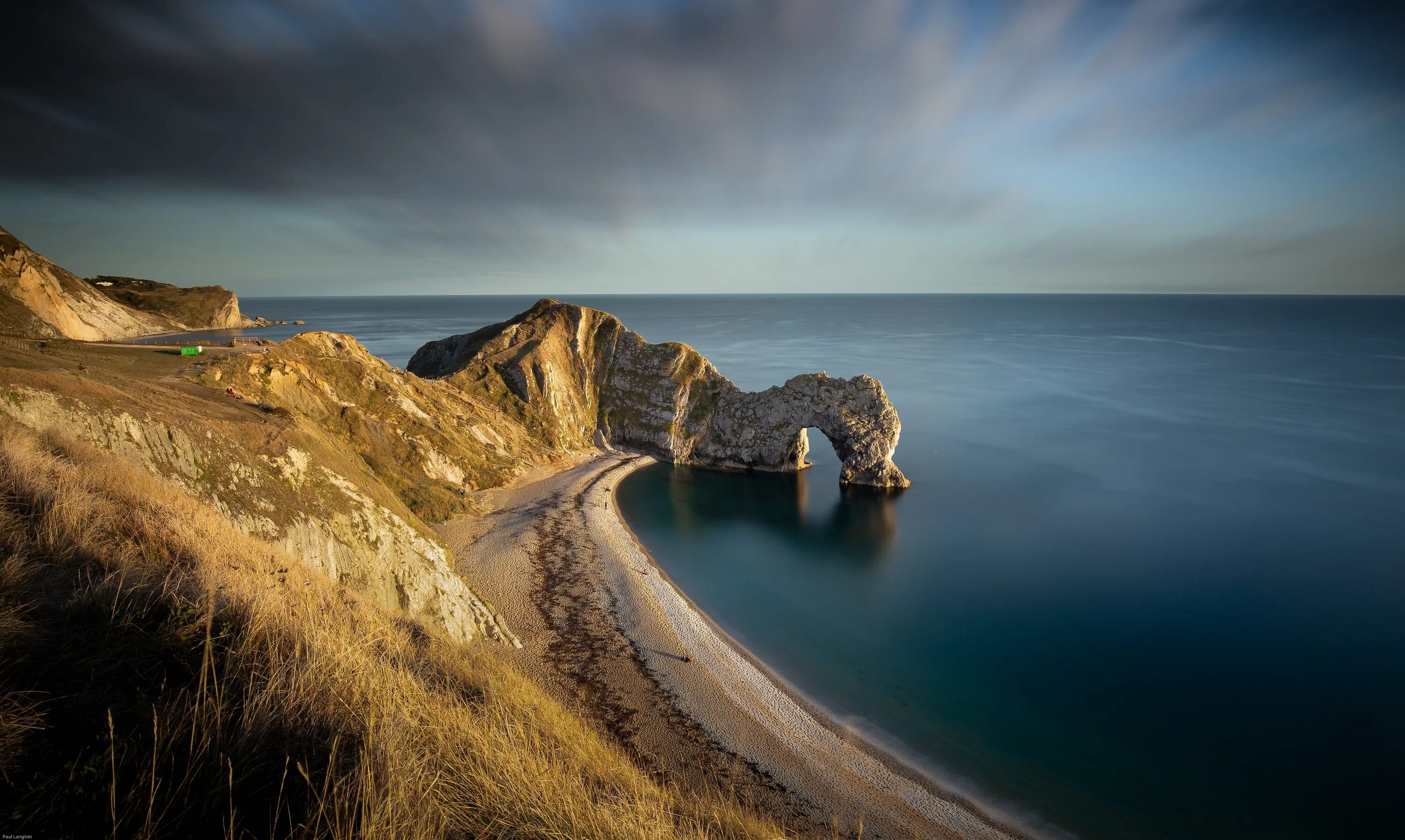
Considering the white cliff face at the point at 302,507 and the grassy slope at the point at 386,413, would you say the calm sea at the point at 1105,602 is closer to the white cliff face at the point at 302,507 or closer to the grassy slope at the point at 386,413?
the grassy slope at the point at 386,413

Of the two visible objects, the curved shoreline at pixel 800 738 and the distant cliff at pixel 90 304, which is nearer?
the curved shoreline at pixel 800 738

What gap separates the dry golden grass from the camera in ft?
12.7

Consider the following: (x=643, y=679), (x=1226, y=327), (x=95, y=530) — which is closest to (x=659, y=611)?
(x=643, y=679)

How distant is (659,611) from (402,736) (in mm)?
24079

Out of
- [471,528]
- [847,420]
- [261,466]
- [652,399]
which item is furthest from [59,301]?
[847,420]

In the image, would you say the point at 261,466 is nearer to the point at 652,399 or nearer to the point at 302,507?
the point at 302,507

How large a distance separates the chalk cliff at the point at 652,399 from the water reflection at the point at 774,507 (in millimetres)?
2561

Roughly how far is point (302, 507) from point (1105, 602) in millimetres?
38808

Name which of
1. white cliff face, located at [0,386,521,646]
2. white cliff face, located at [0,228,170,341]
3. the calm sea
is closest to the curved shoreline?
the calm sea

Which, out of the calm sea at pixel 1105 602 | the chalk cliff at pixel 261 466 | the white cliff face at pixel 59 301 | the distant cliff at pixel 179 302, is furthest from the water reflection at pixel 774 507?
the distant cliff at pixel 179 302

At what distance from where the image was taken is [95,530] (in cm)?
747

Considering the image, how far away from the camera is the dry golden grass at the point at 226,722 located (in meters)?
3.88

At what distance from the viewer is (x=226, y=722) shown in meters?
4.57

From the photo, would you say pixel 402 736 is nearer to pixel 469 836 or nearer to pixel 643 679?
pixel 469 836
